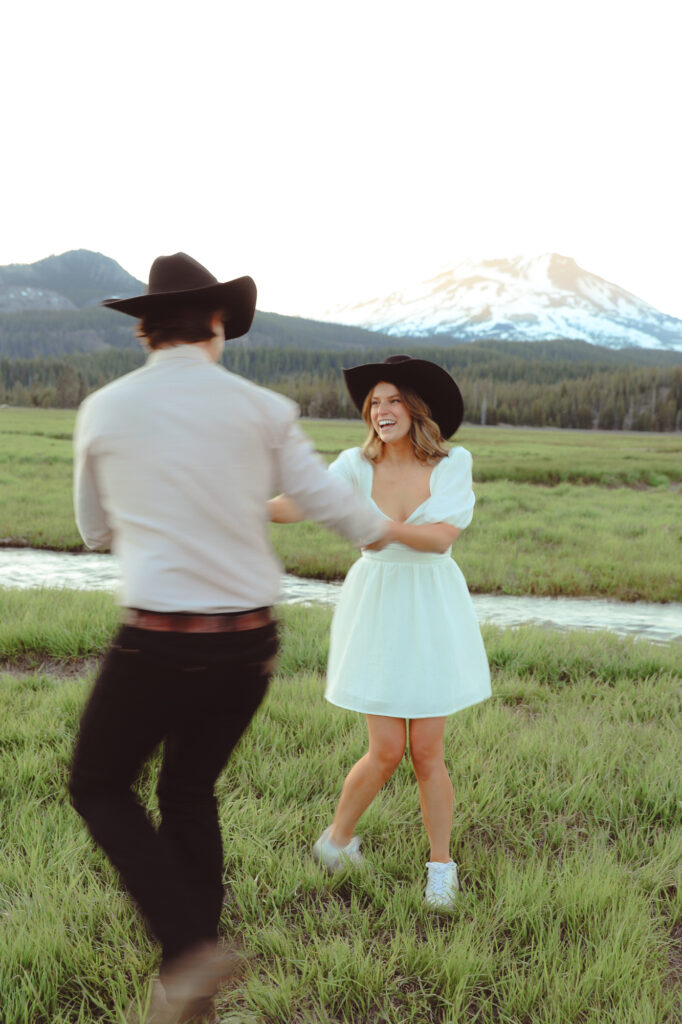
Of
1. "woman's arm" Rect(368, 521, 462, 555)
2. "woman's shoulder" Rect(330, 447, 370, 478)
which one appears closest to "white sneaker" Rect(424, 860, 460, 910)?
"woman's arm" Rect(368, 521, 462, 555)

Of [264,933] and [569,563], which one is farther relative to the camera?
[569,563]

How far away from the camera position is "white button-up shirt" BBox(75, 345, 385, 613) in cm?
205

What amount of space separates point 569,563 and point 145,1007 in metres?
11.2

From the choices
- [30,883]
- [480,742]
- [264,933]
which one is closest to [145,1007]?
[264,933]

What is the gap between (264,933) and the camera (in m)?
2.84

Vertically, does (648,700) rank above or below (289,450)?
below

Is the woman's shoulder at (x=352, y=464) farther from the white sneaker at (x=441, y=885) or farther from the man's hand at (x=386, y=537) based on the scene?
the white sneaker at (x=441, y=885)

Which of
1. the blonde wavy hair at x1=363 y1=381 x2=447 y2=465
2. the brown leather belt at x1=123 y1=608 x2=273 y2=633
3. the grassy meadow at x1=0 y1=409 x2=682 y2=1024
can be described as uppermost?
the blonde wavy hair at x1=363 y1=381 x2=447 y2=465

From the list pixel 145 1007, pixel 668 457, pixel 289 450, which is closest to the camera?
pixel 289 450

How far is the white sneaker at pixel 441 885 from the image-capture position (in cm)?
307

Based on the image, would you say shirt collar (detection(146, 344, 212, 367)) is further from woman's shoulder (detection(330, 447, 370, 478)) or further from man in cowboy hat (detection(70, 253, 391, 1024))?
woman's shoulder (detection(330, 447, 370, 478))

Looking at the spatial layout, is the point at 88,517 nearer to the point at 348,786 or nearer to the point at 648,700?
the point at 348,786

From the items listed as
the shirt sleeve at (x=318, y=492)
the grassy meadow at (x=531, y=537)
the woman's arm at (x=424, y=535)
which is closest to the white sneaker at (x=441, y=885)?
the woman's arm at (x=424, y=535)

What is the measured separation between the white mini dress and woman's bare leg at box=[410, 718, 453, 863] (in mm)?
124
